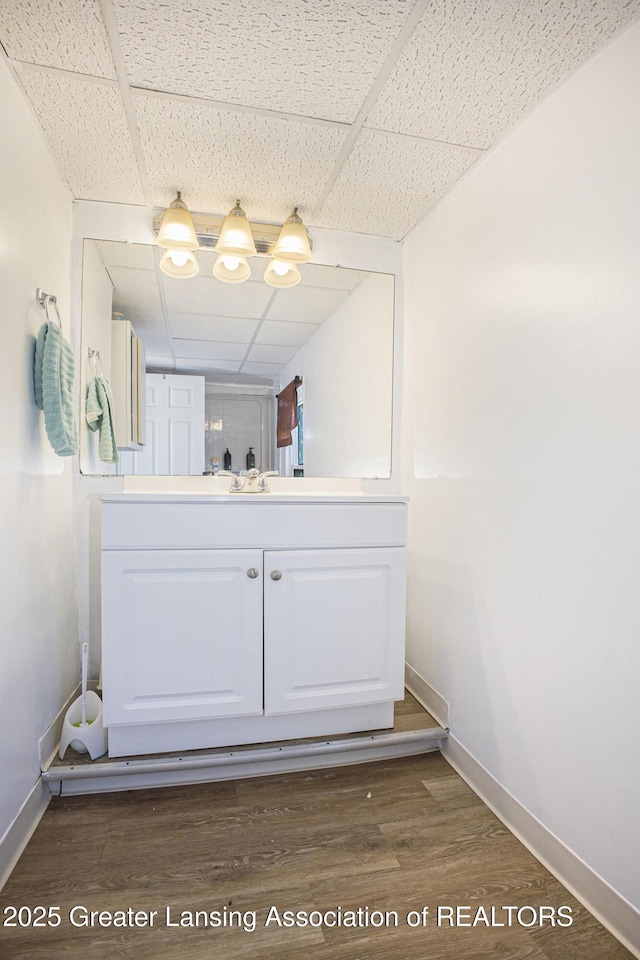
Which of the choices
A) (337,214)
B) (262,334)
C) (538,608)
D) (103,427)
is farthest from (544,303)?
(103,427)

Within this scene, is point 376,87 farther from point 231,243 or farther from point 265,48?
point 231,243

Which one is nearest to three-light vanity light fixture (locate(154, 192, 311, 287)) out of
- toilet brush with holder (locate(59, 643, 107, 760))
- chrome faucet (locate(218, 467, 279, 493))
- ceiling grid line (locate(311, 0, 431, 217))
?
ceiling grid line (locate(311, 0, 431, 217))

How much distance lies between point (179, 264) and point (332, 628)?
1516 millimetres

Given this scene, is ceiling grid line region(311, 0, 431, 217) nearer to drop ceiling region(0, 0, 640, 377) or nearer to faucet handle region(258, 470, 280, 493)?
drop ceiling region(0, 0, 640, 377)

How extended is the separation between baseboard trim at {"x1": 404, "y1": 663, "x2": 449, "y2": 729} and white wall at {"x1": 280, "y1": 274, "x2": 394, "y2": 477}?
2.91ft

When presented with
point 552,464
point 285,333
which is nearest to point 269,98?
point 285,333

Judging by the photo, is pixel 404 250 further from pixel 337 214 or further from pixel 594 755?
pixel 594 755

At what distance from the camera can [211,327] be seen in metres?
2.00

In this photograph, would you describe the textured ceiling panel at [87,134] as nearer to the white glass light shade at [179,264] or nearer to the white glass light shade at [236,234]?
the white glass light shade at [179,264]

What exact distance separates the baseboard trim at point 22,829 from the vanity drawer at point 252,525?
27.7 inches

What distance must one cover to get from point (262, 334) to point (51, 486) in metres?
1.05

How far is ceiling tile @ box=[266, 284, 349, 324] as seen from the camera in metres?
2.07

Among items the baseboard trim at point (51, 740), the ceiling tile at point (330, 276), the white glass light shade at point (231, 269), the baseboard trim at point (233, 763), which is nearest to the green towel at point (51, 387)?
the white glass light shade at point (231, 269)

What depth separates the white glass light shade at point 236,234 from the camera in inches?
69.4
